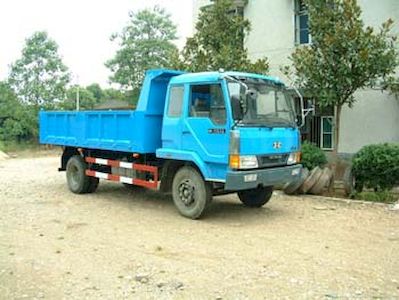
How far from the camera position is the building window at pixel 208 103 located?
29.2 ft

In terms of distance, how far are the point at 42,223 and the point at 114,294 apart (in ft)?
13.5

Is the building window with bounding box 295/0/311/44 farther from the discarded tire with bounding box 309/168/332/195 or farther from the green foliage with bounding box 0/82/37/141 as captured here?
the green foliage with bounding box 0/82/37/141

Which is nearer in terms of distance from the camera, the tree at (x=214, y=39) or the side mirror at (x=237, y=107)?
the side mirror at (x=237, y=107)

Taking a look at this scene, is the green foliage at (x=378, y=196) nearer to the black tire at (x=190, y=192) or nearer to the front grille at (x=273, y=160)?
the front grille at (x=273, y=160)

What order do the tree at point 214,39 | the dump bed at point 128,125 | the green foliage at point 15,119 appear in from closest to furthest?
1. the dump bed at point 128,125
2. the tree at point 214,39
3. the green foliage at point 15,119

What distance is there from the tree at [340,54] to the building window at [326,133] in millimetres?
3896

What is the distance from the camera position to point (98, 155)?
40.1ft

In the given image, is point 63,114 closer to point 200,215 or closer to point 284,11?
point 200,215

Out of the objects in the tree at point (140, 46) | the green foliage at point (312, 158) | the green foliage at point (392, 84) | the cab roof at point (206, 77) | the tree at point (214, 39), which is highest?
the tree at point (140, 46)

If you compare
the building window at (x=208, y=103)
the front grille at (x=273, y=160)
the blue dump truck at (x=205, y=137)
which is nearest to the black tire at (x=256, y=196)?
the blue dump truck at (x=205, y=137)

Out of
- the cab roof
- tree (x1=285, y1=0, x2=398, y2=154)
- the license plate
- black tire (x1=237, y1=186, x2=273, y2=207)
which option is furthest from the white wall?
the license plate

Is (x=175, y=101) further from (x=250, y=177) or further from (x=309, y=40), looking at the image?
(x=309, y=40)

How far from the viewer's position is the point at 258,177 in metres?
8.92

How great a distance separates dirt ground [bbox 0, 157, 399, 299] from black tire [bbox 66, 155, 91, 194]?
0.85 meters
